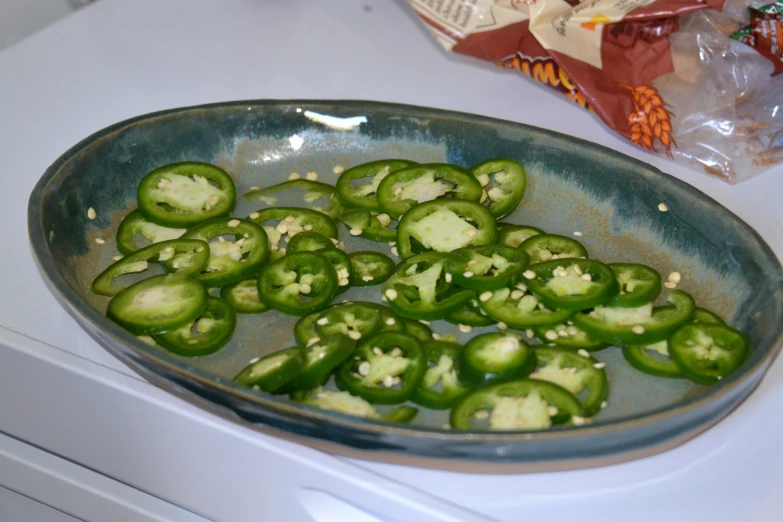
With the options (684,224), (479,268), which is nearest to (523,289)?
(479,268)

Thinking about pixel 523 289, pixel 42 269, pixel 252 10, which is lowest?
pixel 523 289

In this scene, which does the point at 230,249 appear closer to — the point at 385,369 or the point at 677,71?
the point at 385,369

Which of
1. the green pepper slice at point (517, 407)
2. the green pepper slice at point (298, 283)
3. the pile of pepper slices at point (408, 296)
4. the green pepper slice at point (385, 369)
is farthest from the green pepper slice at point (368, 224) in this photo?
the green pepper slice at point (517, 407)

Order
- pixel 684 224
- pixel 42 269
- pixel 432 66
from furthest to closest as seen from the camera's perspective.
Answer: pixel 432 66
pixel 684 224
pixel 42 269

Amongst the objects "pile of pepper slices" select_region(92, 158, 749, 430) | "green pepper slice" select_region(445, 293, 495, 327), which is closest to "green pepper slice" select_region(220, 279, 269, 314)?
"pile of pepper slices" select_region(92, 158, 749, 430)

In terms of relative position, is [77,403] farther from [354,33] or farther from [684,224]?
[354,33]

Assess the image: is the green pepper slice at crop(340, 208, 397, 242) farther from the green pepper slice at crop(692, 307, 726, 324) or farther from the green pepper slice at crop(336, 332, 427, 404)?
the green pepper slice at crop(692, 307, 726, 324)

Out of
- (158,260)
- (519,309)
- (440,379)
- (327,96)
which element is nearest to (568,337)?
(519,309)
